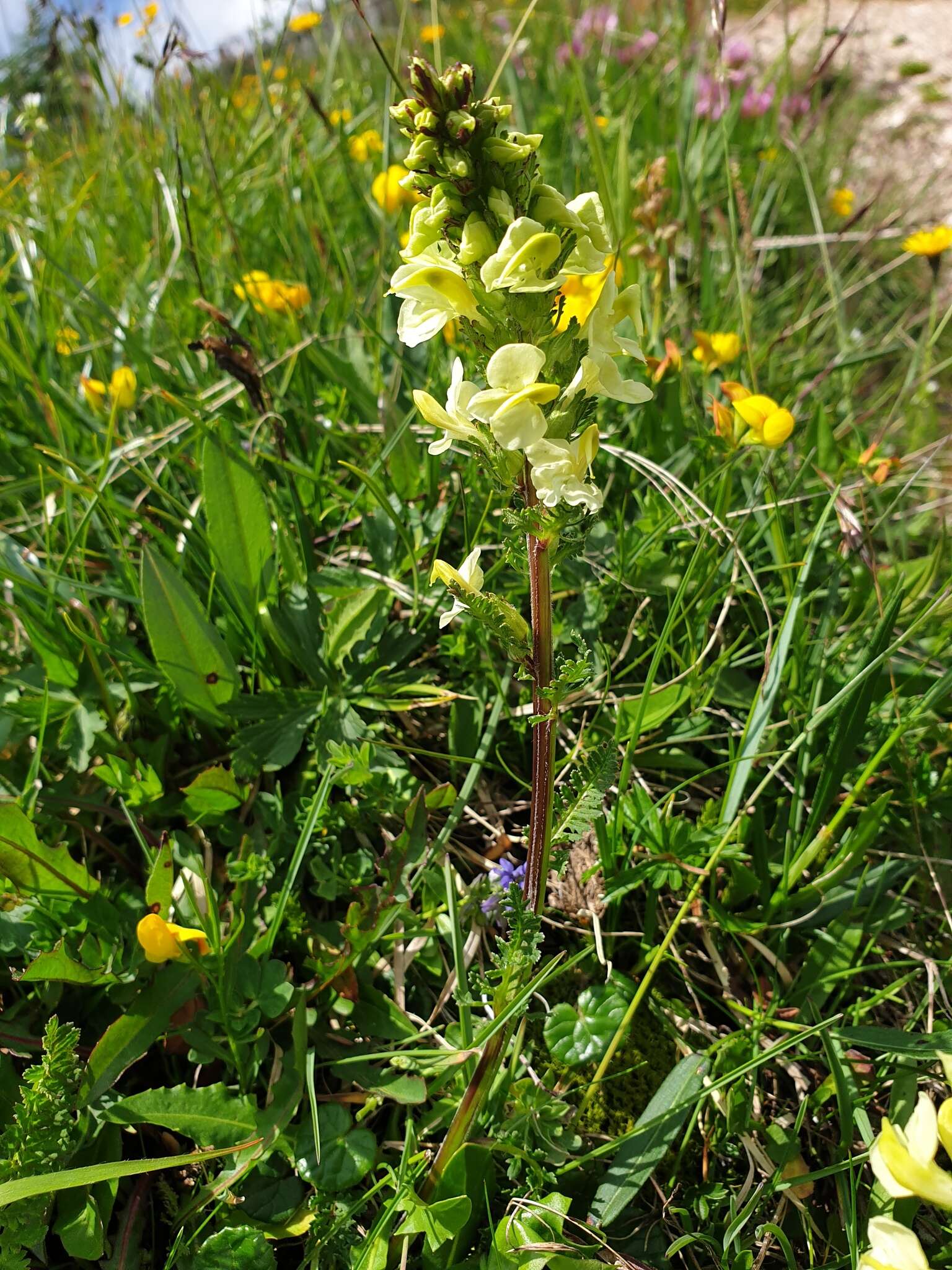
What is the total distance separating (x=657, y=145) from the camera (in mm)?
4328

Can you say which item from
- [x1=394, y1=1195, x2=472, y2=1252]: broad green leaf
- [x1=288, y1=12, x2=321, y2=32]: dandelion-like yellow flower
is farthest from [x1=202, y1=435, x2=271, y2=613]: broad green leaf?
[x1=288, y1=12, x2=321, y2=32]: dandelion-like yellow flower

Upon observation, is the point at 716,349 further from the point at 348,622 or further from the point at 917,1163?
the point at 917,1163

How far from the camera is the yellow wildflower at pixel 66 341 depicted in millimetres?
2650

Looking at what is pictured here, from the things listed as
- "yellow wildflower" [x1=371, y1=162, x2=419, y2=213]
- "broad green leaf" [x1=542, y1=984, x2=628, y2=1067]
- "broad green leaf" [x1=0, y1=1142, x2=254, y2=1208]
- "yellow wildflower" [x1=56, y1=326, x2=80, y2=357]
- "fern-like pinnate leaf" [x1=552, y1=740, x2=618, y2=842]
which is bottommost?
"broad green leaf" [x1=542, y1=984, x2=628, y2=1067]

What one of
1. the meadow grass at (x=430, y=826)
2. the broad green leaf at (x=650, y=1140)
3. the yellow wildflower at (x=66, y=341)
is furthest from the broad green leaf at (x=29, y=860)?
the yellow wildflower at (x=66, y=341)

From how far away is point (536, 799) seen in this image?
1.17m

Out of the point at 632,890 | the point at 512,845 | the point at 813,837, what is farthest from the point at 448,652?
the point at 813,837

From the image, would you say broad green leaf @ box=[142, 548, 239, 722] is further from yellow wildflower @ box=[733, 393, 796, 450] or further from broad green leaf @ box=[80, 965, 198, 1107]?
yellow wildflower @ box=[733, 393, 796, 450]

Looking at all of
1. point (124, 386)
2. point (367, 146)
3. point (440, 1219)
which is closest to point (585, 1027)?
point (440, 1219)

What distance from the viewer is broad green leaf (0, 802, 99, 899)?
1.50m

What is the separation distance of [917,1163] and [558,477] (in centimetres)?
86

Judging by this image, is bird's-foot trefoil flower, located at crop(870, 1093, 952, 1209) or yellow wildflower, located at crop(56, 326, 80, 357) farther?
yellow wildflower, located at crop(56, 326, 80, 357)

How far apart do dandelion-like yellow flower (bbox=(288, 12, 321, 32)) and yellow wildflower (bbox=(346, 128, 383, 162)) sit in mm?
714

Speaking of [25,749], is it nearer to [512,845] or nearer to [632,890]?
[512,845]
